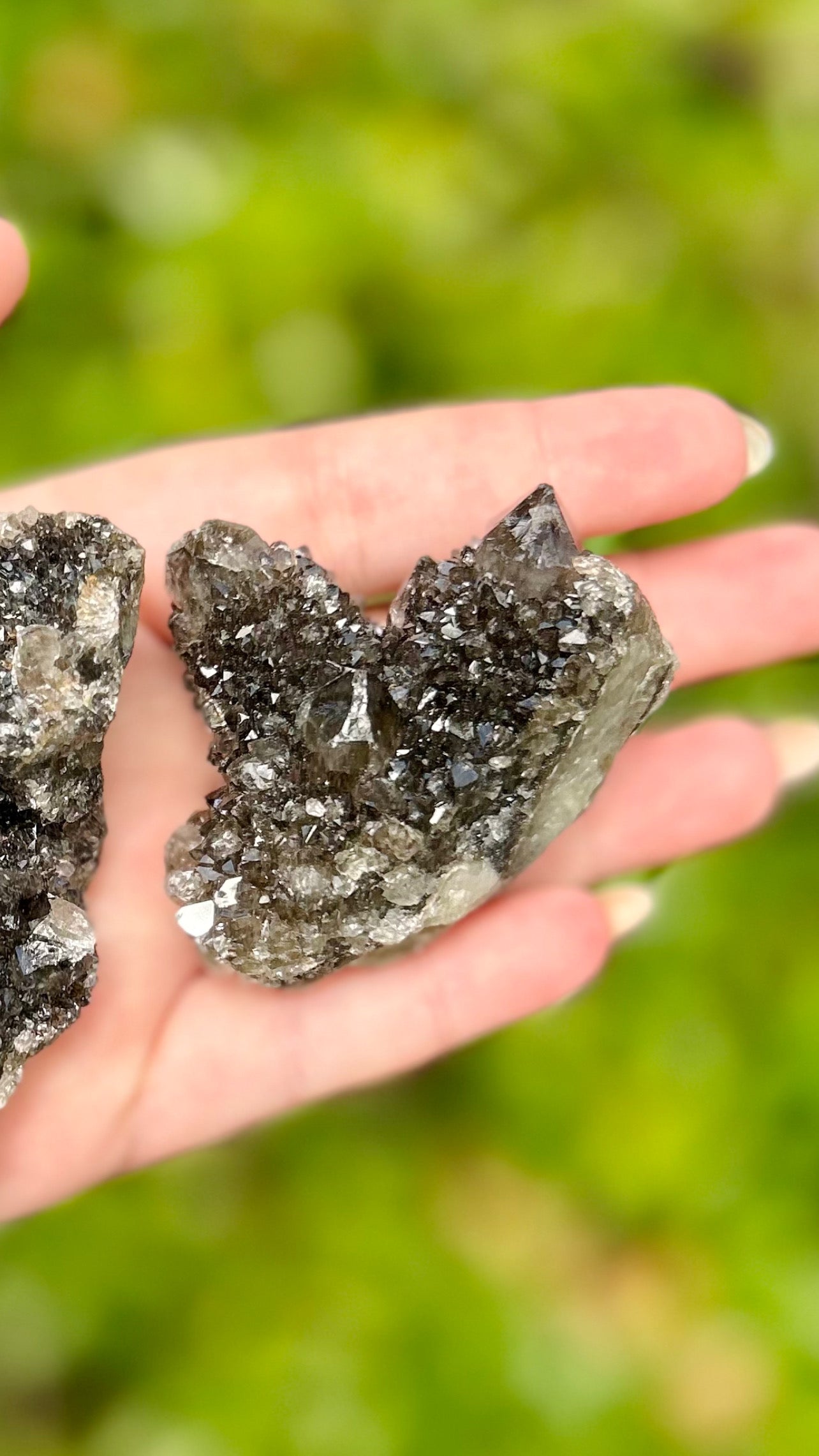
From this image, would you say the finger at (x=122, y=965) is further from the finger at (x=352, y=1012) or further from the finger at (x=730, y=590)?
the finger at (x=730, y=590)

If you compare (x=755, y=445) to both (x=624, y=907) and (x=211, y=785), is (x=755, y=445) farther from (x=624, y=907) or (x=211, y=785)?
(x=211, y=785)

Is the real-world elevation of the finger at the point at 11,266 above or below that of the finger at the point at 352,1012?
above

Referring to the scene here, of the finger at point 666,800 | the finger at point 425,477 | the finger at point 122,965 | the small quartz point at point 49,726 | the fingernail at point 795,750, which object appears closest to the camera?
the small quartz point at point 49,726

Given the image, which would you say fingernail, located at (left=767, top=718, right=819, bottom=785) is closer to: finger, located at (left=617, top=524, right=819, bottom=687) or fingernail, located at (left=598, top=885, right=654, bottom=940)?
finger, located at (left=617, top=524, right=819, bottom=687)

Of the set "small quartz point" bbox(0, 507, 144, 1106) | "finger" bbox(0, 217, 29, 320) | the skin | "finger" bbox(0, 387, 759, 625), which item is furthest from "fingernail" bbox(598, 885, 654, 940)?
"finger" bbox(0, 217, 29, 320)

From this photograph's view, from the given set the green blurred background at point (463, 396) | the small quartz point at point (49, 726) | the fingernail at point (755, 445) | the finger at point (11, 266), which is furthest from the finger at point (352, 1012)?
the finger at point (11, 266)

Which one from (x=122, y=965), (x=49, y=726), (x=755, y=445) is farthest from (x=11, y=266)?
(x=755, y=445)
